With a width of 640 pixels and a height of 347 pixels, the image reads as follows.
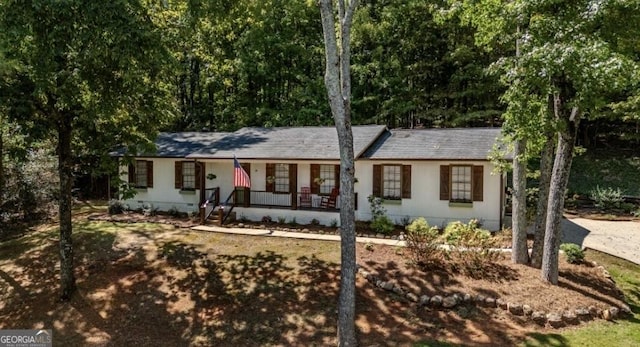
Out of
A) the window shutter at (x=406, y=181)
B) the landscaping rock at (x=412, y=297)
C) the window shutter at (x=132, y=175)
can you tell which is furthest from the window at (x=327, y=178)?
the window shutter at (x=132, y=175)

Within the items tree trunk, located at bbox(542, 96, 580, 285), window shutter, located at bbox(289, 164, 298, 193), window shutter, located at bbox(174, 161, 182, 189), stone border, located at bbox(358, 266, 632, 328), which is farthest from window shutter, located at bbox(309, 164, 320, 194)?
tree trunk, located at bbox(542, 96, 580, 285)

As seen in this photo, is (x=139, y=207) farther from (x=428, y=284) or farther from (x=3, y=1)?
(x=428, y=284)

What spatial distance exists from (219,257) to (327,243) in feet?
10.8

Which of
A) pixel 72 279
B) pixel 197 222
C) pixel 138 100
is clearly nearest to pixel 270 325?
pixel 72 279

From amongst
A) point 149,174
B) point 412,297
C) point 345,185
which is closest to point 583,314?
point 412,297

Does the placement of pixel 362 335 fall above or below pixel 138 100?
below

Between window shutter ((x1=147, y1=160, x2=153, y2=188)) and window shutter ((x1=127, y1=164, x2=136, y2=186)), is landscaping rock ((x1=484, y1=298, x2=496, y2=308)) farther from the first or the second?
window shutter ((x1=127, y1=164, x2=136, y2=186))

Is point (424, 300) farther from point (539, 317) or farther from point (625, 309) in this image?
point (625, 309)

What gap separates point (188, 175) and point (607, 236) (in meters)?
16.3

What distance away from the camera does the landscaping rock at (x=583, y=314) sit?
7.68m

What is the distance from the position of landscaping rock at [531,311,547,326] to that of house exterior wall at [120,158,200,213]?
13.6 meters

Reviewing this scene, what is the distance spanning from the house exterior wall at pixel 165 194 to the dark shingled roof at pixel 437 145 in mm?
8162

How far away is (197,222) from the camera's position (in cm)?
1528

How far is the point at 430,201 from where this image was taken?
1388cm
